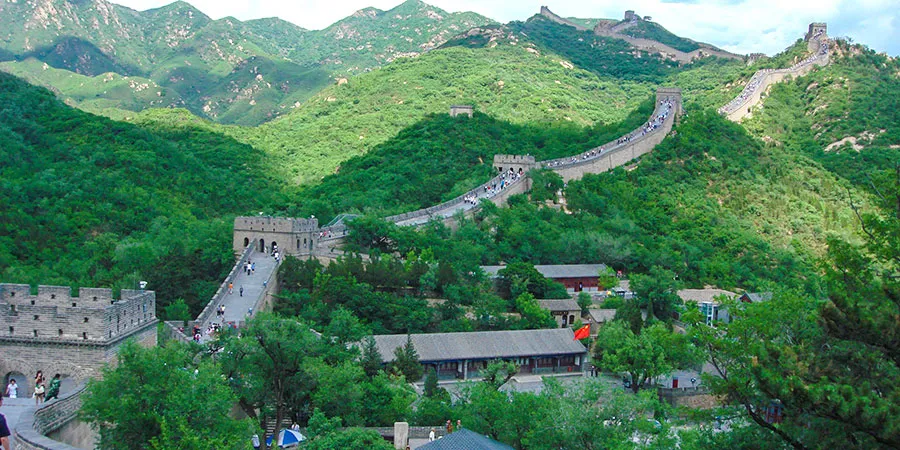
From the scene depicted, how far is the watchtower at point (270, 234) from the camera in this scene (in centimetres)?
4216

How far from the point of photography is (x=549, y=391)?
2791 cm

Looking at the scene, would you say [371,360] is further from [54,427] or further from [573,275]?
[573,275]

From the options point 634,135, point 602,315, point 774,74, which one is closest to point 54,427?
point 602,315

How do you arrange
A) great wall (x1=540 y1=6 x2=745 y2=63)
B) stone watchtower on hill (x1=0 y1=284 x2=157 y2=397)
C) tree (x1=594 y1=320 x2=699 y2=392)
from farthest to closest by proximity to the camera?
great wall (x1=540 y1=6 x2=745 y2=63)
tree (x1=594 y1=320 x2=699 y2=392)
stone watchtower on hill (x1=0 y1=284 x2=157 y2=397)

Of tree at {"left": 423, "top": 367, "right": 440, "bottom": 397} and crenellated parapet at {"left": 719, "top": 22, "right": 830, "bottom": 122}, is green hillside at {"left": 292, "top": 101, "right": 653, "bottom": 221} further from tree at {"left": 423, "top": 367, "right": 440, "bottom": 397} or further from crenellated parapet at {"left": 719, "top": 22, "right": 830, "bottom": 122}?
tree at {"left": 423, "top": 367, "right": 440, "bottom": 397}

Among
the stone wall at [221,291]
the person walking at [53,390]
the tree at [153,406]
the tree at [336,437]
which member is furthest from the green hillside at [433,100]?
the tree at [153,406]

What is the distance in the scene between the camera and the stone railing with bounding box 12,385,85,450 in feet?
48.5

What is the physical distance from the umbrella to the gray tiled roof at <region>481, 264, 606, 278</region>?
2412 centimetres

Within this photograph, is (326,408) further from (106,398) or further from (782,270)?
(782,270)

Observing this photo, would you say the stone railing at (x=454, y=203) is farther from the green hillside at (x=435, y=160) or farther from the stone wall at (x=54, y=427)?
the stone wall at (x=54, y=427)

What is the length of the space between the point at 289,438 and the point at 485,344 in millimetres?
14967

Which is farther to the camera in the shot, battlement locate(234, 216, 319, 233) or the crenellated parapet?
the crenellated parapet

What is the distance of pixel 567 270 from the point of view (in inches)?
2014

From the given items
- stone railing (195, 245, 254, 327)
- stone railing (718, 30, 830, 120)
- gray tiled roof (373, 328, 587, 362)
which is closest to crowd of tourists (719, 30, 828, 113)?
stone railing (718, 30, 830, 120)
